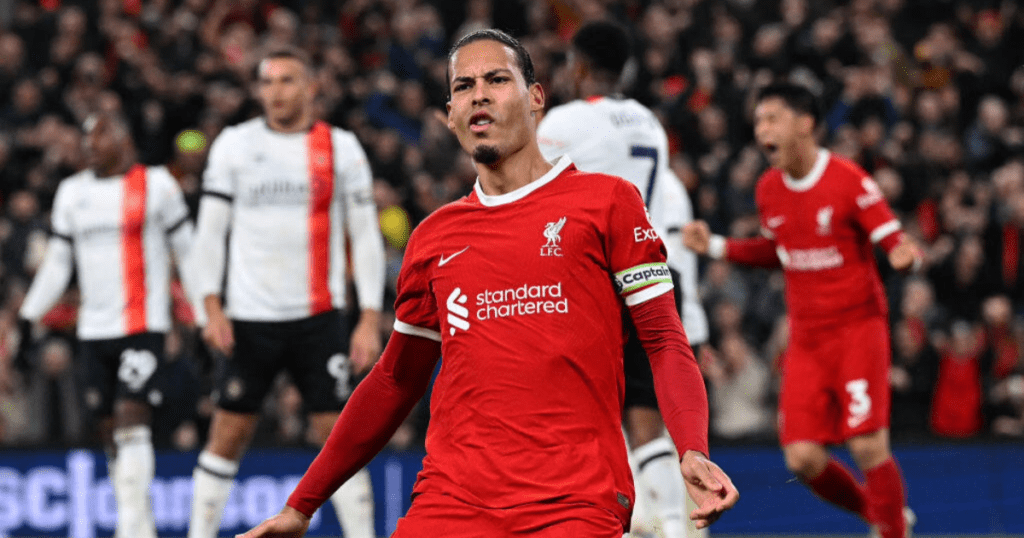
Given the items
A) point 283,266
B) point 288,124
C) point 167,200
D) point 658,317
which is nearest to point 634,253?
point 658,317

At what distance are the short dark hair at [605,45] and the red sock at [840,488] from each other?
2.61 meters

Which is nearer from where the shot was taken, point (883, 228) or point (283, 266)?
point (283, 266)

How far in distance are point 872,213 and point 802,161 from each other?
0.56 meters

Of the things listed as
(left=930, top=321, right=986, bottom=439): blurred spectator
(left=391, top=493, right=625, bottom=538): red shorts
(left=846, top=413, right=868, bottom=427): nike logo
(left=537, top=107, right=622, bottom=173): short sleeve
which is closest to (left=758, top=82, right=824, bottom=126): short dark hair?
(left=846, top=413, right=868, bottom=427): nike logo

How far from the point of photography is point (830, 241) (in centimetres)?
739

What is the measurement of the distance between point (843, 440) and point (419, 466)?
4403 mm

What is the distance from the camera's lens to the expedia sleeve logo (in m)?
3.39

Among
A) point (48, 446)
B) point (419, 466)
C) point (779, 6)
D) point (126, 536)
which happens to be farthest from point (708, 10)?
point (126, 536)

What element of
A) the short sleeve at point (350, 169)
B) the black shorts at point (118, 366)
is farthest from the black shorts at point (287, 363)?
the black shorts at point (118, 366)

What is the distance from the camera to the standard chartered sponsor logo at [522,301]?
3395mm

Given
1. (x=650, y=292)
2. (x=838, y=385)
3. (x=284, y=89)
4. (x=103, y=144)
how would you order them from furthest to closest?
1. (x=103, y=144)
2. (x=838, y=385)
3. (x=284, y=89)
4. (x=650, y=292)

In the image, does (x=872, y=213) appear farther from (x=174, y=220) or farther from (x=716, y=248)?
(x=174, y=220)

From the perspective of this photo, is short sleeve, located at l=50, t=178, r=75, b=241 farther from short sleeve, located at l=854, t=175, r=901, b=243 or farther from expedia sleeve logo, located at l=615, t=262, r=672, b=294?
expedia sleeve logo, located at l=615, t=262, r=672, b=294

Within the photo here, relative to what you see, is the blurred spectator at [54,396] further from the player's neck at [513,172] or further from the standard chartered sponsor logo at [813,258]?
the player's neck at [513,172]
